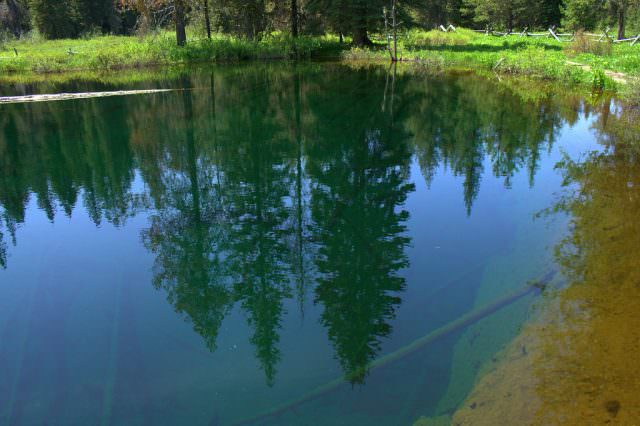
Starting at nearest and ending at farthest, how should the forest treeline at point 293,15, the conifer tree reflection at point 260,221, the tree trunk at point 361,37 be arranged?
the conifer tree reflection at point 260,221 → the forest treeline at point 293,15 → the tree trunk at point 361,37

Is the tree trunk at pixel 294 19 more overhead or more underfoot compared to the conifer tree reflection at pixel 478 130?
more overhead

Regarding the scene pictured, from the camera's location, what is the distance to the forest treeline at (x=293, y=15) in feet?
106

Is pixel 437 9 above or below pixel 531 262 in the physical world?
above

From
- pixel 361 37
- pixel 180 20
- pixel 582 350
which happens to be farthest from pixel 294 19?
pixel 582 350

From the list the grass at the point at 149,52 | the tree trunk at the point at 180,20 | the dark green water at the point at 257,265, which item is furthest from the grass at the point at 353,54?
the dark green water at the point at 257,265

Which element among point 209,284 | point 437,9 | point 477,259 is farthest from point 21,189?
point 437,9

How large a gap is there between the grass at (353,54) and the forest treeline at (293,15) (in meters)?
1.19

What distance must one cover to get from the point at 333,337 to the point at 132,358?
1.95 metres

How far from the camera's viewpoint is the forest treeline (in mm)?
32375

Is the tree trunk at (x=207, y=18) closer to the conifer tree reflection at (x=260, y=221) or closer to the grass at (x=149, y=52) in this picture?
the grass at (x=149, y=52)

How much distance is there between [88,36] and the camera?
42.8 m

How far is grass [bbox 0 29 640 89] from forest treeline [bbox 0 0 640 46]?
1.19 meters

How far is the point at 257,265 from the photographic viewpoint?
274 inches

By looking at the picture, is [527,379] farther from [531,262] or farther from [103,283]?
[103,283]
